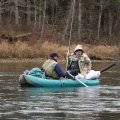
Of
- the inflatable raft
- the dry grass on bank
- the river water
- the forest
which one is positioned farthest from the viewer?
the forest

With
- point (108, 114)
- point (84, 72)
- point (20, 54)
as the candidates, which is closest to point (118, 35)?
point (20, 54)

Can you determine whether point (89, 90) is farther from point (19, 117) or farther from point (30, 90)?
point (19, 117)

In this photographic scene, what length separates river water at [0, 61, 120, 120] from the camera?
12.9m

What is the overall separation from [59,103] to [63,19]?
48.2 m

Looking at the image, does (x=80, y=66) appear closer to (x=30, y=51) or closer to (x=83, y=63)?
(x=83, y=63)

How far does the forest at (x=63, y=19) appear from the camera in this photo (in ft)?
173

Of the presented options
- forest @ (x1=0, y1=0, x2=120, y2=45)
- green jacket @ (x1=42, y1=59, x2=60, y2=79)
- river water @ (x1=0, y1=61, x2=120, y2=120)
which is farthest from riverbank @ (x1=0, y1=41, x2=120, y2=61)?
green jacket @ (x1=42, y1=59, x2=60, y2=79)

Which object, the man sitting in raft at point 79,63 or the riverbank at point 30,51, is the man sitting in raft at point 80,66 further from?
the riverbank at point 30,51

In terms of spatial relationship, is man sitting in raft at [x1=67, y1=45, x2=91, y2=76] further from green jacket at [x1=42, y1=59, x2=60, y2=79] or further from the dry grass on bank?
the dry grass on bank

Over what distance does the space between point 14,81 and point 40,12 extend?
122 feet

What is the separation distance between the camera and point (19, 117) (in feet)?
41.4

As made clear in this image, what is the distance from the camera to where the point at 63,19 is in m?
63.0

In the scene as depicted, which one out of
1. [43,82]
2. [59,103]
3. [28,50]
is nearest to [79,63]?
[43,82]

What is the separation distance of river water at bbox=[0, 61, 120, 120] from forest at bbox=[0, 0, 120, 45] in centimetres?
2943
